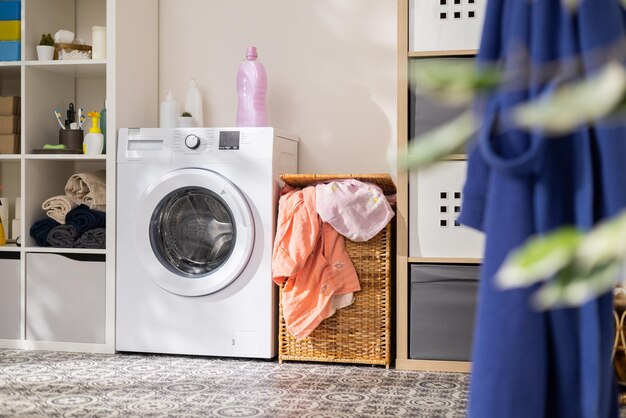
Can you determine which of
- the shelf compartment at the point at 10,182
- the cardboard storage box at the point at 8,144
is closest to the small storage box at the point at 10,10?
the cardboard storage box at the point at 8,144

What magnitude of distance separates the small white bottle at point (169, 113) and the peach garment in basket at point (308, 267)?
882 millimetres

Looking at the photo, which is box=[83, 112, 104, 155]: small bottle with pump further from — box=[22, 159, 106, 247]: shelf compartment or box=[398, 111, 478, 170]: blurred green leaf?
box=[398, 111, 478, 170]: blurred green leaf

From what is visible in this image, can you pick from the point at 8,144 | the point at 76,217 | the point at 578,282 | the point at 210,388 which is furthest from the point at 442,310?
the point at 578,282

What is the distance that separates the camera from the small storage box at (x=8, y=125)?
3.78 m

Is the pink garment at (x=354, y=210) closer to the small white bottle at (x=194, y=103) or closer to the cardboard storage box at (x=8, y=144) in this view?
the small white bottle at (x=194, y=103)

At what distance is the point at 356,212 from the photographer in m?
3.21

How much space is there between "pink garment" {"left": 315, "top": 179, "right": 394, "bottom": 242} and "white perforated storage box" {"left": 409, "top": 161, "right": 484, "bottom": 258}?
0.12 meters

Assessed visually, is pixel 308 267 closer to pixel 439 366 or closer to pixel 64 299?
pixel 439 366

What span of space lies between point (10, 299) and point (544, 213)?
116 inches

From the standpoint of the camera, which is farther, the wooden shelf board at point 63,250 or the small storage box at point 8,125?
the small storage box at point 8,125

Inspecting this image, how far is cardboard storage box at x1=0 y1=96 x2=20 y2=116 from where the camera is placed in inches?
150

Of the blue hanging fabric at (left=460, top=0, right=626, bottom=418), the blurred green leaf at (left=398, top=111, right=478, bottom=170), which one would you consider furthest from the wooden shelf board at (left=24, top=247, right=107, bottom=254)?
the blurred green leaf at (left=398, top=111, right=478, bottom=170)

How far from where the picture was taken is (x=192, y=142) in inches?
135

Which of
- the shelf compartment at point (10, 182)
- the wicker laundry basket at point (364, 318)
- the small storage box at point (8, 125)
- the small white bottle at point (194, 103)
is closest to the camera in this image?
the wicker laundry basket at point (364, 318)
